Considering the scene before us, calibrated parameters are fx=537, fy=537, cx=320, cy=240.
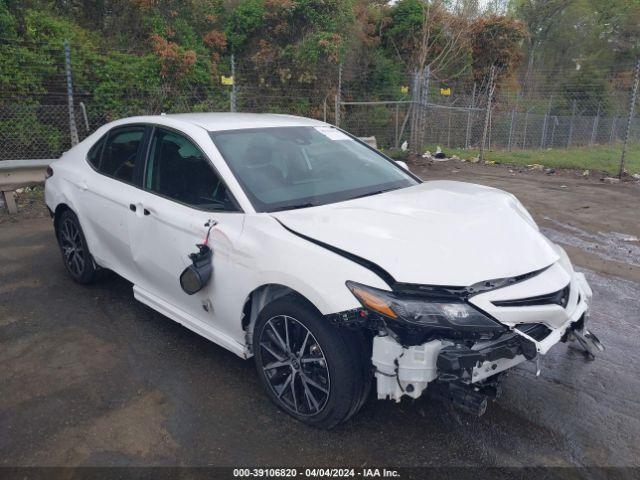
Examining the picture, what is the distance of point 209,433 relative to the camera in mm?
2887

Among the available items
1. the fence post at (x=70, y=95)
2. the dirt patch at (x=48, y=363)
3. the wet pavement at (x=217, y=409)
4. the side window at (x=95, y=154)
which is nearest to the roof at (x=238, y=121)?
the side window at (x=95, y=154)

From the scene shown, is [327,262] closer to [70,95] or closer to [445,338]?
[445,338]

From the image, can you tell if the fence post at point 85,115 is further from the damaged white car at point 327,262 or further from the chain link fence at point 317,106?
the damaged white car at point 327,262

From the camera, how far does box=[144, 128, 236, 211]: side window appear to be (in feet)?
11.0

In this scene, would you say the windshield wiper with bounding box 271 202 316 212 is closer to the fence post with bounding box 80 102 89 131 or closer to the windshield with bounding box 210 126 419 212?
the windshield with bounding box 210 126 419 212

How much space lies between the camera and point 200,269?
3209mm

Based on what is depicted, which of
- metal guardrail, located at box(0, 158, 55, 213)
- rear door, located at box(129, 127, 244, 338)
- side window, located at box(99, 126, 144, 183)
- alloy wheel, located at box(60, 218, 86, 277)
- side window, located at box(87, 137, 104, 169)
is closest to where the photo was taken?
rear door, located at box(129, 127, 244, 338)

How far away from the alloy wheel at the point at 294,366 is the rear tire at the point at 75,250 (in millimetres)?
2373

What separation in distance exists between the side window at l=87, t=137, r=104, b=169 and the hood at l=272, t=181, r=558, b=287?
2.24 meters

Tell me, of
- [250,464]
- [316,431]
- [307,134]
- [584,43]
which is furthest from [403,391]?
[584,43]

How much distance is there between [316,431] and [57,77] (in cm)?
949

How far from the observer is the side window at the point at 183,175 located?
3.36m

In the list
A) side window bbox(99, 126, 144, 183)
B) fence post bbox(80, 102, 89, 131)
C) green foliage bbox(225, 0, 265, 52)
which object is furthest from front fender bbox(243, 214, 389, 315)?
green foliage bbox(225, 0, 265, 52)

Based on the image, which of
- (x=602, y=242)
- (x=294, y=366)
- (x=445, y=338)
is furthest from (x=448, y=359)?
(x=602, y=242)
